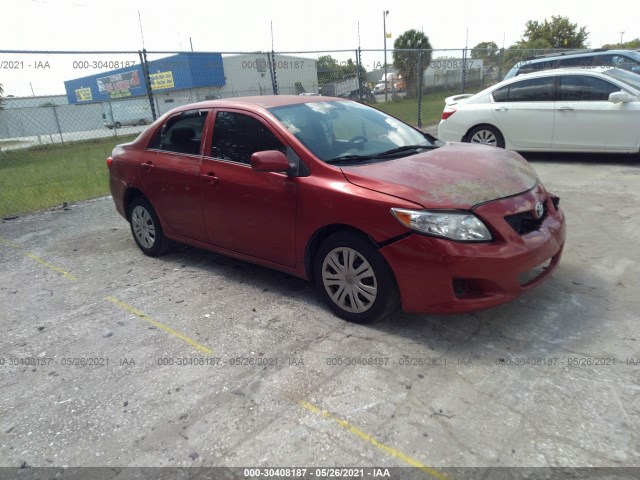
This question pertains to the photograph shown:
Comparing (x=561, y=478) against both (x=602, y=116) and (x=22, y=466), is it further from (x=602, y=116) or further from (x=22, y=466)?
(x=602, y=116)

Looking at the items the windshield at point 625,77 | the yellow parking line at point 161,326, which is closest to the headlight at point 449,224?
the yellow parking line at point 161,326

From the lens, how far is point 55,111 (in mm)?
27062

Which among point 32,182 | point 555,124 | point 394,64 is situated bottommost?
point 32,182

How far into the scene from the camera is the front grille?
3.17 meters

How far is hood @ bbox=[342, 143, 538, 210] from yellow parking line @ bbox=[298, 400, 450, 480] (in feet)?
4.51

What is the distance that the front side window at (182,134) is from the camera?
14.5 ft

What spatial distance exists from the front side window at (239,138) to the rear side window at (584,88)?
6198 mm

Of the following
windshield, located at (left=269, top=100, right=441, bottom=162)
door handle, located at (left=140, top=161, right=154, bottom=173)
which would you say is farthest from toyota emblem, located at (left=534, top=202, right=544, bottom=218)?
door handle, located at (left=140, top=161, right=154, bottom=173)

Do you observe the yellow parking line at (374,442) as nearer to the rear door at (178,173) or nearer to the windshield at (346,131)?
the windshield at (346,131)

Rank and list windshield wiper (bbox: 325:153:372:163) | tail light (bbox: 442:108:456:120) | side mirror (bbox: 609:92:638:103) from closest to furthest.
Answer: windshield wiper (bbox: 325:153:372:163)
side mirror (bbox: 609:92:638:103)
tail light (bbox: 442:108:456:120)

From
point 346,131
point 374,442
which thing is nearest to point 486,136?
point 346,131

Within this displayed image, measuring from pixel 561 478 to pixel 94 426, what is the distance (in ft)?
7.65

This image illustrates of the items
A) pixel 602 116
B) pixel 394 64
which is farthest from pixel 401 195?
pixel 394 64

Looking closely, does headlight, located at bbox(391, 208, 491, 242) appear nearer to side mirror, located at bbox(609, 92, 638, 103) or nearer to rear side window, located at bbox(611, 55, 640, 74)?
side mirror, located at bbox(609, 92, 638, 103)
